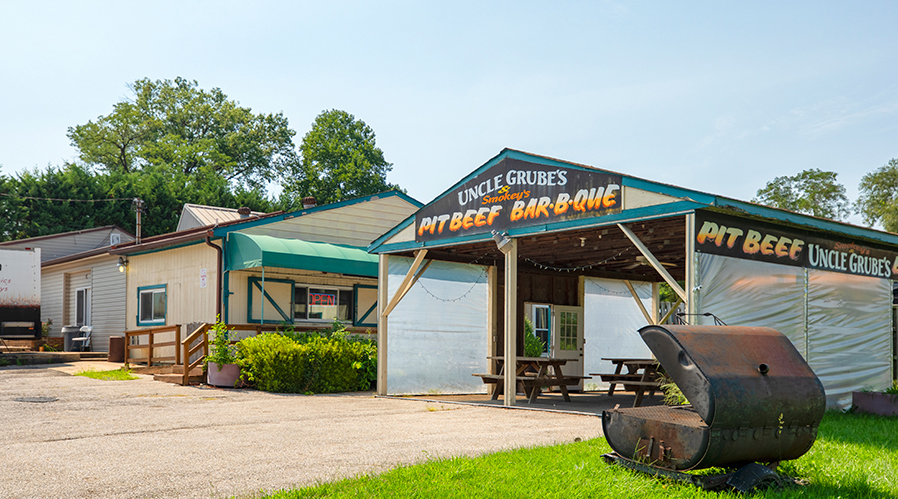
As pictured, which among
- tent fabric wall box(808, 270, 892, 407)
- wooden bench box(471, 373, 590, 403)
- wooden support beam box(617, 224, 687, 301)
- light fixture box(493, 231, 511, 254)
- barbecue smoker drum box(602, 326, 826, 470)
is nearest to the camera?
barbecue smoker drum box(602, 326, 826, 470)

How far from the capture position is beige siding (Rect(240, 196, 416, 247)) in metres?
17.7

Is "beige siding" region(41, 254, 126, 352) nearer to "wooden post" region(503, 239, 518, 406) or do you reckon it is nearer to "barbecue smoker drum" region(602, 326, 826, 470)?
"wooden post" region(503, 239, 518, 406)

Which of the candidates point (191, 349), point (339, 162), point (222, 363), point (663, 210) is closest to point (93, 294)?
point (191, 349)

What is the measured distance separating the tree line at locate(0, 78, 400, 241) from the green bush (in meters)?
27.3

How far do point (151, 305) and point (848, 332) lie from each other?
15620 millimetres

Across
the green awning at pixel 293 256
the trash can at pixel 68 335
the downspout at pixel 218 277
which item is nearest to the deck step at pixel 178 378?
the downspout at pixel 218 277

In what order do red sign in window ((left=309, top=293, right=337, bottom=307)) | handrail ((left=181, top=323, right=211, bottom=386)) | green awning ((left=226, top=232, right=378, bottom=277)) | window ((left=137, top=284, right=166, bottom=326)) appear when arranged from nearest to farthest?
1. handrail ((left=181, top=323, right=211, bottom=386))
2. green awning ((left=226, top=232, right=378, bottom=277))
3. red sign in window ((left=309, top=293, right=337, bottom=307))
4. window ((left=137, top=284, right=166, bottom=326))

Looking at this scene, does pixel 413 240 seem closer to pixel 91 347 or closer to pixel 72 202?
pixel 91 347

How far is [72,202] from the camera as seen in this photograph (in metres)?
37.0

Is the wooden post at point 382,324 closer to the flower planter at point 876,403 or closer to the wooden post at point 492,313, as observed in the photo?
the wooden post at point 492,313

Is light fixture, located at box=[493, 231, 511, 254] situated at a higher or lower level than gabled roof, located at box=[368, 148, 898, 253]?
lower

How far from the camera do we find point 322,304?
58.6 ft

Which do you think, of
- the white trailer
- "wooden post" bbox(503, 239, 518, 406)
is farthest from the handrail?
the white trailer

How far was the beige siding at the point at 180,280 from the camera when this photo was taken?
1656 centimetres
